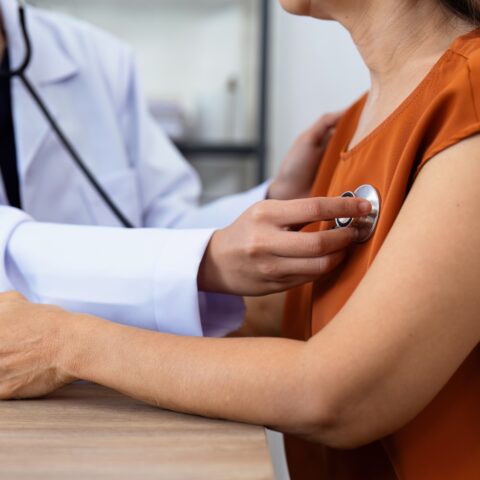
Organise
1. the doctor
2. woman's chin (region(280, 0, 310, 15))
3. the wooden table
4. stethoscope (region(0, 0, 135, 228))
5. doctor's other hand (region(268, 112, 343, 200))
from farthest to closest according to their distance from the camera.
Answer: stethoscope (region(0, 0, 135, 228)) → doctor's other hand (region(268, 112, 343, 200)) → woman's chin (region(280, 0, 310, 15)) → the doctor → the wooden table

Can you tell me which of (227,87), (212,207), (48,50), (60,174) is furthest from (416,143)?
(227,87)

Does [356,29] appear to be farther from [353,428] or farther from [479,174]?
[353,428]

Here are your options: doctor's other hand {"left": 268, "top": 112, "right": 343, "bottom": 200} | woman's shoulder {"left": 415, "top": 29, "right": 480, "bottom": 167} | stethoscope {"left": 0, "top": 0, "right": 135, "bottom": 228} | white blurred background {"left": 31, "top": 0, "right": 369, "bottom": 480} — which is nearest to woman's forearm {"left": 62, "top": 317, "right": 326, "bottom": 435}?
woman's shoulder {"left": 415, "top": 29, "right": 480, "bottom": 167}

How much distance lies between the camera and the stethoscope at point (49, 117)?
4.31ft

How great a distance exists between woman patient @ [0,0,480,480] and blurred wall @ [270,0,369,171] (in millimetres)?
635

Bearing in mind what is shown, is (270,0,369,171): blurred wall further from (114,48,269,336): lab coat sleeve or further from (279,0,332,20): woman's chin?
(279,0,332,20): woman's chin

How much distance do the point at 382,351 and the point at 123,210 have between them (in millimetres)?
994

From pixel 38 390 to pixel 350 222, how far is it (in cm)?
35

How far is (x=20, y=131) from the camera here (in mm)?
1359

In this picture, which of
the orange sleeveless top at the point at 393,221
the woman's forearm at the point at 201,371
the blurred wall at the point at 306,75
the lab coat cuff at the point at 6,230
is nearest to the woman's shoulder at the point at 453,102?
the orange sleeveless top at the point at 393,221

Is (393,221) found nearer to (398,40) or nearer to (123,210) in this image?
(398,40)

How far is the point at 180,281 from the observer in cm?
79

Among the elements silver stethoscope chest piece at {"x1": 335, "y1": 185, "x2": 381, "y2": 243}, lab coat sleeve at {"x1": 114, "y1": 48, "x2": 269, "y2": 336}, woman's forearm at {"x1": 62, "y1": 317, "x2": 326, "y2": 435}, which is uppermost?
silver stethoscope chest piece at {"x1": 335, "y1": 185, "x2": 381, "y2": 243}

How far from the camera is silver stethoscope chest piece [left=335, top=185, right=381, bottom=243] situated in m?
0.69
